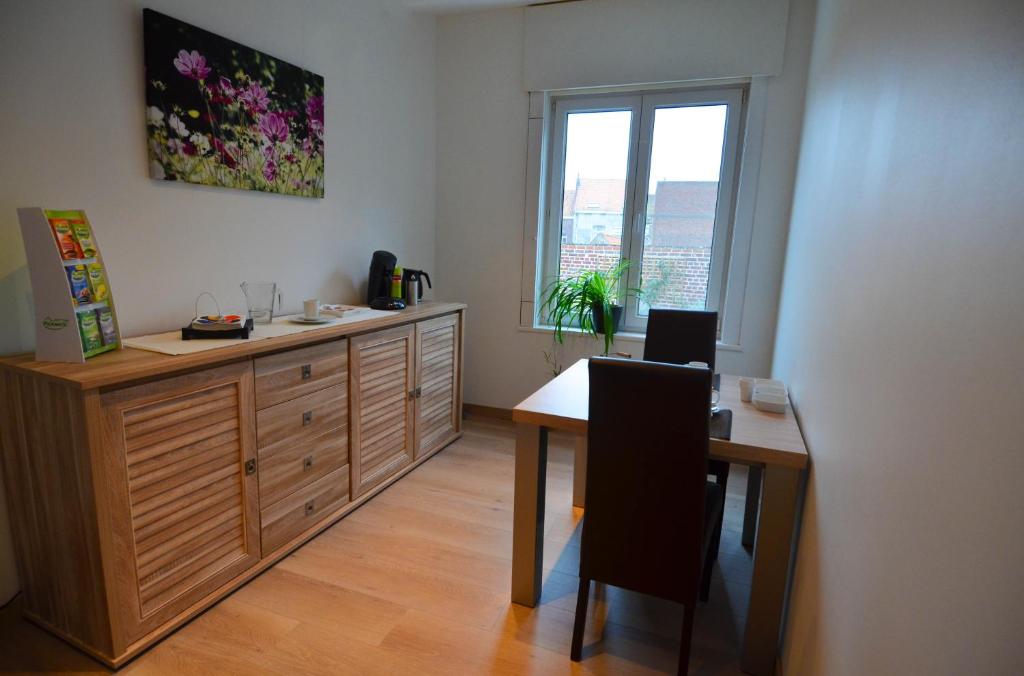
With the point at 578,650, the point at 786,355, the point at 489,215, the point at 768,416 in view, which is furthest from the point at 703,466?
the point at 489,215

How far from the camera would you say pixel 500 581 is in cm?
222

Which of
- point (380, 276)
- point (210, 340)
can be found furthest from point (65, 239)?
point (380, 276)

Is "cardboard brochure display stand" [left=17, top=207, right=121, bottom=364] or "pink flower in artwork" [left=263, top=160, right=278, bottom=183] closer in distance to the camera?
"cardboard brochure display stand" [left=17, top=207, right=121, bottom=364]

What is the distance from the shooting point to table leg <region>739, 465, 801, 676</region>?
1660mm

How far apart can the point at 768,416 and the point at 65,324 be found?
2417 mm

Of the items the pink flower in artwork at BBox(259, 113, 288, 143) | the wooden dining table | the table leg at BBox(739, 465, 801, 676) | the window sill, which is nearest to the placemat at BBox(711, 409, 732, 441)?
the wooden dining table

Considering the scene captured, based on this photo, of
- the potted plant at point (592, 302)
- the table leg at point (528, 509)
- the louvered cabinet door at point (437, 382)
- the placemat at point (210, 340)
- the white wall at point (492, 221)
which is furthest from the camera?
the potted plant at point (592, 302)

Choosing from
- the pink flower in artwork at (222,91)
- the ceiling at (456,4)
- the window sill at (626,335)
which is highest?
A: the ceiling at (456,4)

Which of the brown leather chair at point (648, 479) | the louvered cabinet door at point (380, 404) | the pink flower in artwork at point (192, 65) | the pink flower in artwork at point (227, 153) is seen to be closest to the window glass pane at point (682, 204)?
the louvered cabinet door at point (380, 404)

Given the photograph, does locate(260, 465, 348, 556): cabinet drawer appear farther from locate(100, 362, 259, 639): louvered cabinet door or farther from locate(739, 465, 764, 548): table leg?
locate(739, 465, 764, 548): table leg

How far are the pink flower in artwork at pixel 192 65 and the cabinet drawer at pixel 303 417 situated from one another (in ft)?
4.70

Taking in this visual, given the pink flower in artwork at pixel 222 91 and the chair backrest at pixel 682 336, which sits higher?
the pink flower in artwork at pixel 222 91

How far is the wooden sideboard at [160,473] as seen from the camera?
1.60m

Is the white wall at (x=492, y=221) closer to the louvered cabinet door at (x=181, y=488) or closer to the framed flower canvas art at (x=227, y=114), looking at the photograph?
the framed flower canvas art at (x=227, y=114)
